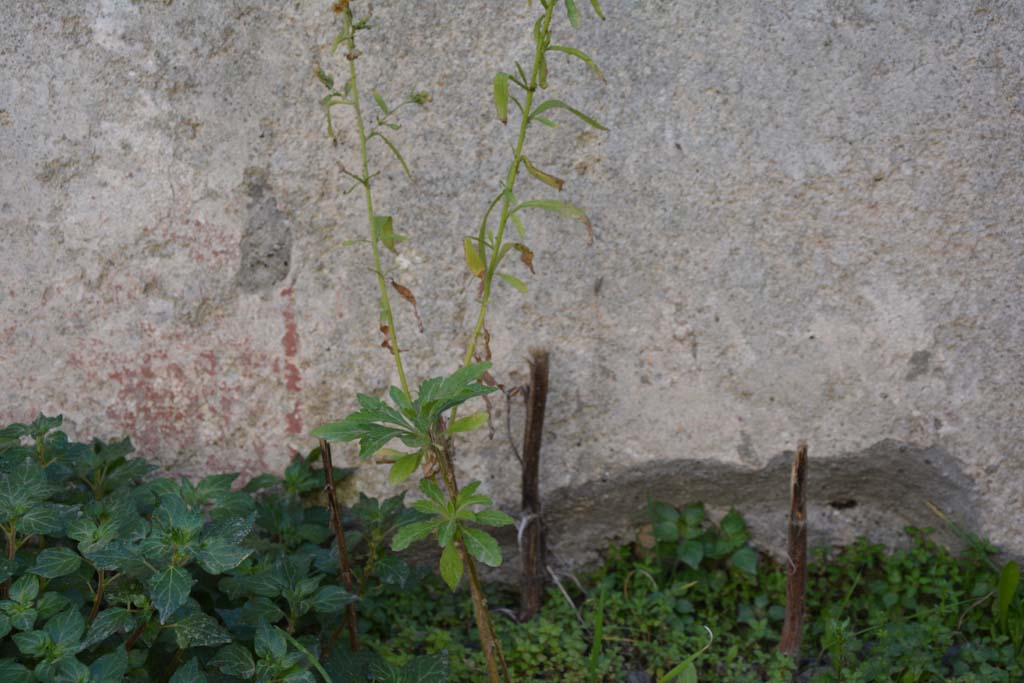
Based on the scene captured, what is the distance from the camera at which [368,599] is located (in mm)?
2199

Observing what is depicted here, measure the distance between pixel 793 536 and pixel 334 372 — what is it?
1130 mm

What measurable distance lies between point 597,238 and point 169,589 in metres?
1.24

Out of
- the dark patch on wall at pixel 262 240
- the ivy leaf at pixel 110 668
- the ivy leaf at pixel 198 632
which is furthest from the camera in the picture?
the dark patch on wall at pixel 262 240

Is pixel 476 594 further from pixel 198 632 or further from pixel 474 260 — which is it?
pixel 474 260

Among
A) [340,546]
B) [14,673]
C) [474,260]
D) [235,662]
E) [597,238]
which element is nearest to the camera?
[14,673]

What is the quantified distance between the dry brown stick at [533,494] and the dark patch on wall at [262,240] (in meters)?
0.65

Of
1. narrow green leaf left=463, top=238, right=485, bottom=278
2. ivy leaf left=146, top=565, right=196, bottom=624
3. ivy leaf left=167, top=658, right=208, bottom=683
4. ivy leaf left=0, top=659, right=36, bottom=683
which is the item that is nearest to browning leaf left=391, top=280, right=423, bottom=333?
narrow green leaf left=463, top=238, right=485, bottom=278

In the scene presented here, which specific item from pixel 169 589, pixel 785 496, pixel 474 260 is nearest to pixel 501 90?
pixel 474 260

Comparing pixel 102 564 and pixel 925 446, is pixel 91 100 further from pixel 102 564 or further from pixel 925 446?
pixel 925 446

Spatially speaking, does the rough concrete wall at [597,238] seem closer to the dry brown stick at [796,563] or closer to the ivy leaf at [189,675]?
the dry brown stick at [796,563]

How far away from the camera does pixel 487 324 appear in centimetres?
235

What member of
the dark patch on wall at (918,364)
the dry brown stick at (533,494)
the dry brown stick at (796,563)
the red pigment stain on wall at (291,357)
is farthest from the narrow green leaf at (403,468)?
the dark patch on wall at (918,364)

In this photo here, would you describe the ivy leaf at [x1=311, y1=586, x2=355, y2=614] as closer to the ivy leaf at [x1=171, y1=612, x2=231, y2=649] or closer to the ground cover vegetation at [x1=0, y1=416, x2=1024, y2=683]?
the ground cover vegetation at [x1=0, y1=416, x2=1024, y2=683]

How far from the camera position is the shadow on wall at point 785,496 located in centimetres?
233
